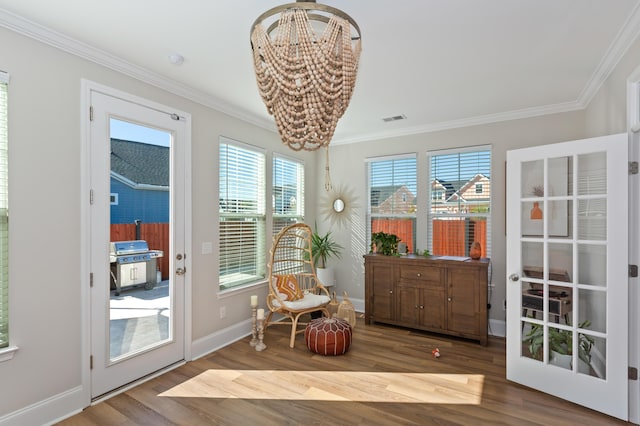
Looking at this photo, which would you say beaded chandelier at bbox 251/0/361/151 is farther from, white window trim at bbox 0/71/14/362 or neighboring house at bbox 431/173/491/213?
neighboring house at bbox 431/173/491/213

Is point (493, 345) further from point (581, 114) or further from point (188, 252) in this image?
point (188, 252)

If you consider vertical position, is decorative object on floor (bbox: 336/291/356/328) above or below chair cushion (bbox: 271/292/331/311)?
below

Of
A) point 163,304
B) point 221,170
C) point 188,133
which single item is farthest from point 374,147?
point 163,304

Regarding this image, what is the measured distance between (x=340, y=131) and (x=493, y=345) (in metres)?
3.22

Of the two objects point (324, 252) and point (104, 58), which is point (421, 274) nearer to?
point (324, 252)

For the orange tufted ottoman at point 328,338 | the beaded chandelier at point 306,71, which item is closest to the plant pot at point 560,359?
the orange tufted ottoman at point 328,338

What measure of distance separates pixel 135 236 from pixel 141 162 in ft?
2.07

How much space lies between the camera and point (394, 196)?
189 inches

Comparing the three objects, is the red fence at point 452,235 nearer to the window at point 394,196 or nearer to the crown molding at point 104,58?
the window at point 394,196

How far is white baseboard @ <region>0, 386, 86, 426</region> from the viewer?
2.13 m

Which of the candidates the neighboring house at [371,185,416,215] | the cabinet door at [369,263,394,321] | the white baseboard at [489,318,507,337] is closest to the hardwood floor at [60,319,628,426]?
the white baseboard at [489,318,507,337]

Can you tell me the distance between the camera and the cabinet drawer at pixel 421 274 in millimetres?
3955

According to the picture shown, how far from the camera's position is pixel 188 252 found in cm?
328

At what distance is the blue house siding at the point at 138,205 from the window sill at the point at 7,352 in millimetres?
982
